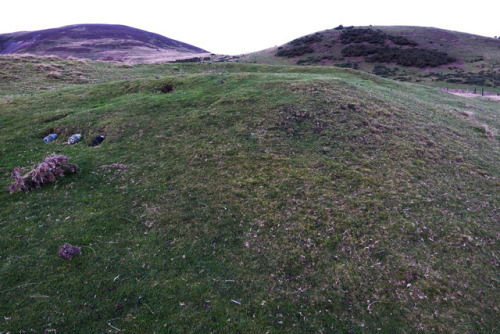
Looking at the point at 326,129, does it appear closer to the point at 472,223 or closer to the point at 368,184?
the point at 368,184

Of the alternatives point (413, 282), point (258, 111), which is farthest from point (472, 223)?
point (258, 111)

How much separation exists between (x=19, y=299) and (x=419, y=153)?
15.5 meters

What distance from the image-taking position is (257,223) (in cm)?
816

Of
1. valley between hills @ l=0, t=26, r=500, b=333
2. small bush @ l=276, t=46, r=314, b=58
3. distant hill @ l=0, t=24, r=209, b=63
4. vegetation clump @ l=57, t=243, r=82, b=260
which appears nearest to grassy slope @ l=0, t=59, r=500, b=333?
valley between hills @ l=0, t=26, r=500, b=333

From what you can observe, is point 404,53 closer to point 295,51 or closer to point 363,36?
point 363,36

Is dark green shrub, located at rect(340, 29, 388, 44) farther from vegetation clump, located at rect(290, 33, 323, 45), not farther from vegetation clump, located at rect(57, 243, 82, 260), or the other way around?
vegetation clump, located at rect(57, 243, 82, 260)

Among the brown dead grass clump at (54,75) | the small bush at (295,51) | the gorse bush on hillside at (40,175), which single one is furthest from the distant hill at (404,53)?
the gorse bush on hillside at (40,175)

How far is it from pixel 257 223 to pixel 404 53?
7150cm

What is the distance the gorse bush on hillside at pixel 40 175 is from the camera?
30.9 ft

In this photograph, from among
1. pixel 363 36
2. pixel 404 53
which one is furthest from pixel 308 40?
pixel 404 53

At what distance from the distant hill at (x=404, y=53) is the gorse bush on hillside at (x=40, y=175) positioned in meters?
57.1

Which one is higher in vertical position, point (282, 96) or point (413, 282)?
point (282, 96)

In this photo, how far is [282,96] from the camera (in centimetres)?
1609

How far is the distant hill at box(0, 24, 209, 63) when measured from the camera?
294 ft
